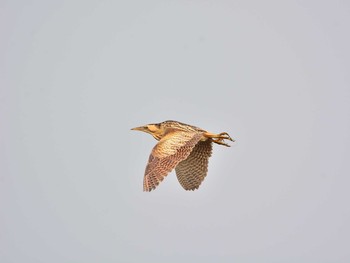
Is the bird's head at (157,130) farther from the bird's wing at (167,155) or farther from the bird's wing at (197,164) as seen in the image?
the bird's wing at (167,155)

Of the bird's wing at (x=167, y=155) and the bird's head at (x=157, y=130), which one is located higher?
the bird's head at (x=157, y=130)

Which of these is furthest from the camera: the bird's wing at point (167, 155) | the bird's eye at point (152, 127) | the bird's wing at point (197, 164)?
the bird's eye at point (152, 127)

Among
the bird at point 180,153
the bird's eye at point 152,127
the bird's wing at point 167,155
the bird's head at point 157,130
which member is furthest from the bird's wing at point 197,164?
the bird's wing at point 167,155

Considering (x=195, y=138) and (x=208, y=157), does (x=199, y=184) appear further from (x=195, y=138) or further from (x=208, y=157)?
(x=195, y=138)

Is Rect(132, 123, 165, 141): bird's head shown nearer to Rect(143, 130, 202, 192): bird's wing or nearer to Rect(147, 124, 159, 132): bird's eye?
Rect(147, 124, 159, 132): bird's eye

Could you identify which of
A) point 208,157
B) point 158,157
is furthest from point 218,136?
point 158,157

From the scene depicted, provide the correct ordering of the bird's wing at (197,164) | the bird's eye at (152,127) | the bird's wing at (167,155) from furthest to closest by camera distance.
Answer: the bird's eye at (152,127)
the bird's wing at (197,164)
the bird's wing at (167,155)

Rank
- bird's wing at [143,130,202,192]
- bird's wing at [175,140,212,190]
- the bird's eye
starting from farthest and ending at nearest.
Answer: the bird's eye → bird's wing at [175,140,212,190] → bird's wing at [143,130,202,192]

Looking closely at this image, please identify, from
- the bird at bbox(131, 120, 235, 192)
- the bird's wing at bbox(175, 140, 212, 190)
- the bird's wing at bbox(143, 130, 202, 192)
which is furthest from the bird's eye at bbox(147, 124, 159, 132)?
the bird's wing at bbox(143, 130, 202, 192)
